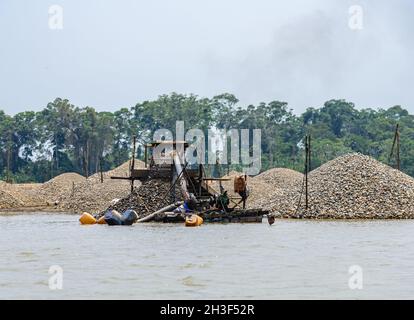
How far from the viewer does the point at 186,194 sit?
176ft

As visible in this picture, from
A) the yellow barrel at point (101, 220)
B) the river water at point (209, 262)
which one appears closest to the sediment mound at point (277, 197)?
the river water at point (209, 262)

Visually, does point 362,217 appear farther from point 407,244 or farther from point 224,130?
point 224,130

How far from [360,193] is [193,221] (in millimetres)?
13665

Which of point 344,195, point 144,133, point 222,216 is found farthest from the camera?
point 144,133

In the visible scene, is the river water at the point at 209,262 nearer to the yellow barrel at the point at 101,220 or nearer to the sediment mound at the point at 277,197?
the yellow barrel at the point at 101,220

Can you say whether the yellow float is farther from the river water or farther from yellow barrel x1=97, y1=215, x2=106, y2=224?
the river water

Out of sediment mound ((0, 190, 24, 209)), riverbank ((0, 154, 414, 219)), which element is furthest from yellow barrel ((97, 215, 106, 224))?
sediment mound ((0, 190, 24, 209))

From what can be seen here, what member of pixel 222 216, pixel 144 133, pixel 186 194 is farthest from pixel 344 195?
pixel 144 133

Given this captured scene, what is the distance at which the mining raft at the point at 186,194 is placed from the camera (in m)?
51.8

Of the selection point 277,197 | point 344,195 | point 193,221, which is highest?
point 344,195

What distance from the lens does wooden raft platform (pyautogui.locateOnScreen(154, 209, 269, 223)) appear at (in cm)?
5141

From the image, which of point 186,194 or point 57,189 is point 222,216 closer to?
point 186,194
